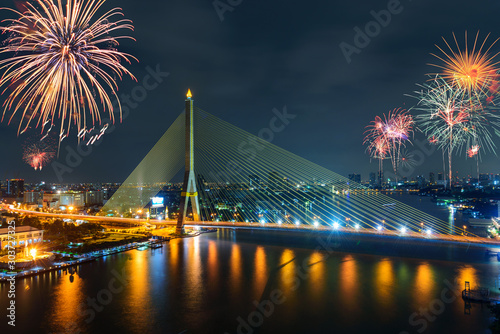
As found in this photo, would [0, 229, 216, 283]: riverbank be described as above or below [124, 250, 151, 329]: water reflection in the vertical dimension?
above

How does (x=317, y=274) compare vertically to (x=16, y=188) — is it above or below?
below

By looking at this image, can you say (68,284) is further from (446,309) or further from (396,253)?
(396,253)

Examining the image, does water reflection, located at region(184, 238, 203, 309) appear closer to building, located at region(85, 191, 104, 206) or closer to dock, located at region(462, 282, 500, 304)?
dock, located at region(462, 282, 500, 304)

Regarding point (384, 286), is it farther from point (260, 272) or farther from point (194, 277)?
point (194, 277)

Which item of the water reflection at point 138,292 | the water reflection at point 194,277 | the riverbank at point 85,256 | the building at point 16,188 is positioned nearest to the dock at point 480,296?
the water reflection at point 194,277

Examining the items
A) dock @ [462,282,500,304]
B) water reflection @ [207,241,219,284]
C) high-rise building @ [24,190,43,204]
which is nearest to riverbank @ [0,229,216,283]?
water reflection @ [207,241,219,284]

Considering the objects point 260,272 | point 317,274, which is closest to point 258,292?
point 260,272

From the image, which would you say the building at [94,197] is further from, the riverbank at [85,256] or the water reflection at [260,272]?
the water reflection at [260,272]
